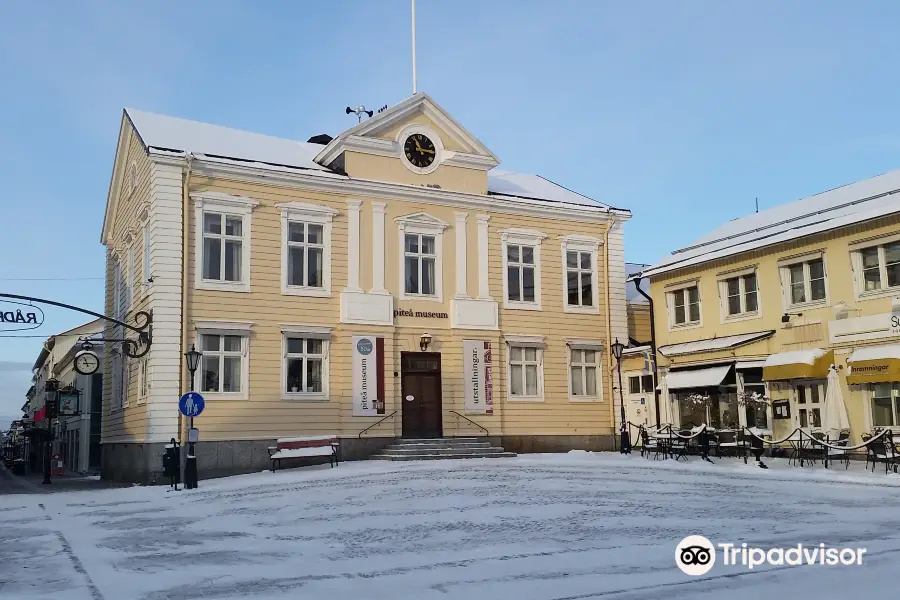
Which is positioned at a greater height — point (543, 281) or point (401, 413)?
point (543, 281)

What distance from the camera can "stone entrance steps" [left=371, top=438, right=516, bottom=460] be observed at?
82.6ft

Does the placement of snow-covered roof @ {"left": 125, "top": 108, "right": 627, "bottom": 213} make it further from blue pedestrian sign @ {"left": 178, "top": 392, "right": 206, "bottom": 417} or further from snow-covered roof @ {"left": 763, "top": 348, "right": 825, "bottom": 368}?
snow-covered roof @ {"left": 763, "top": 348, "right": 825, "bottom": 368}

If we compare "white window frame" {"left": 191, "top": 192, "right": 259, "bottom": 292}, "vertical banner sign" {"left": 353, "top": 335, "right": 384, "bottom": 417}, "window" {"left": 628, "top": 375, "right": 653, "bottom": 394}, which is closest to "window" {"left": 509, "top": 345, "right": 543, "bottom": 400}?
"window" {"left": 628, "top": 375, "right": 653, "bottom": 394}

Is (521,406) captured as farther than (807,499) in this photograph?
Yes

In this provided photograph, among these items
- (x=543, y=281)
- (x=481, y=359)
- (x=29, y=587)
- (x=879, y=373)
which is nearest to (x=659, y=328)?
(x=543, y=281)

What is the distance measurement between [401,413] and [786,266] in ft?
40.8

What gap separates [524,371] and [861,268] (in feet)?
35.3

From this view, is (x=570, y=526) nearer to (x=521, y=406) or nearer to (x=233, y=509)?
(x=233, y=509)

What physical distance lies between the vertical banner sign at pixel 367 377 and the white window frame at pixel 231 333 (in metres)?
3.22

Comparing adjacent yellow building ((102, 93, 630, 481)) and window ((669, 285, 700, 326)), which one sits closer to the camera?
adjacent yellow building ((102, 93, 630, 481))

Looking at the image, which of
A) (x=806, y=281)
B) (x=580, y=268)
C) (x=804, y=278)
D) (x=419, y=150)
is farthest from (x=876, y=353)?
(x=419, y=150)

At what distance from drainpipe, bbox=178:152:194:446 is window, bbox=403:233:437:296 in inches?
267

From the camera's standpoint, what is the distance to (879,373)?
21.7 metres

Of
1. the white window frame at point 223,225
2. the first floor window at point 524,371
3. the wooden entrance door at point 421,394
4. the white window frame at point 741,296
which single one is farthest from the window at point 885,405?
the white window frame at point 223,225
